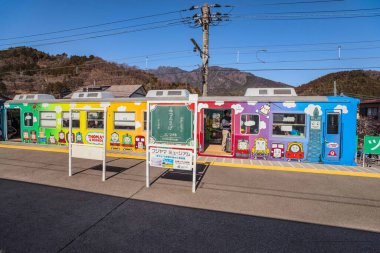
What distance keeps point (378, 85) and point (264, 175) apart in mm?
59339

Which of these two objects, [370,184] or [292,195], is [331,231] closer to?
[292,195]

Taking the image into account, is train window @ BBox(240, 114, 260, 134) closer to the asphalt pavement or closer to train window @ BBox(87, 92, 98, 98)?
the asphalt pavement

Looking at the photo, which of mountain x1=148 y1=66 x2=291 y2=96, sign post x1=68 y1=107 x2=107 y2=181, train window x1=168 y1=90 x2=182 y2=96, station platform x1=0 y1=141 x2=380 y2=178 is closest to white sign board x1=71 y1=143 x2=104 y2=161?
sign post x1=68 y1=107 x2=107 y2=181

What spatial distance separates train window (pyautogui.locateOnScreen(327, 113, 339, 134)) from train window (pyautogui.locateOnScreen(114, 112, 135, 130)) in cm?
906

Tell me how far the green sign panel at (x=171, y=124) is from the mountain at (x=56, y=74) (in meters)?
46.0

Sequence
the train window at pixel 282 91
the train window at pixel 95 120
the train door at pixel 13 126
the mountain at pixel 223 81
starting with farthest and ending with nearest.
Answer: the mountain at pixel 223 81
the train door at pixel 13 126
the train window at pixel 95 120
the train window at pixel 282 91

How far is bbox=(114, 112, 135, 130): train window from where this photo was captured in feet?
36.6

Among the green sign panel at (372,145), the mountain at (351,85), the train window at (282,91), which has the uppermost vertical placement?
the mountain at (351,85)

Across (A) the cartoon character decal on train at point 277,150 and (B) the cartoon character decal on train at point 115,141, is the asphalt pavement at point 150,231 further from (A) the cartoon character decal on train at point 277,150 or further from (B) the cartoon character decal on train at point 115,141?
(B) the cartoon character decal on train at point 115,141

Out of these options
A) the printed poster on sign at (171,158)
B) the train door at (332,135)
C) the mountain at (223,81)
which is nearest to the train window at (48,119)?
the mountain at (223,81)

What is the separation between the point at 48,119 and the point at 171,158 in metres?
10.9

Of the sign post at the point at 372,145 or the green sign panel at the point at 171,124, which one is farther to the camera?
the sign post at the point at 372,145

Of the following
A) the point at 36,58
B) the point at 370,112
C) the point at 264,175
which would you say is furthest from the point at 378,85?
the point at 36,58

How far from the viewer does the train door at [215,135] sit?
11.1m
